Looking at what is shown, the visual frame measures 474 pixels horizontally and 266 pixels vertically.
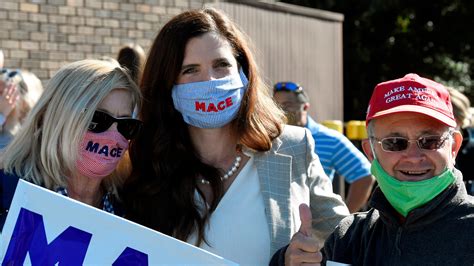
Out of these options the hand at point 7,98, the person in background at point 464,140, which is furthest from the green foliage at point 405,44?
the hand at point 7,98

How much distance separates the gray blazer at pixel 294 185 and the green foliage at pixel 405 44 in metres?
16.8

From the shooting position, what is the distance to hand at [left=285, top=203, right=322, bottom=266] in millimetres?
2586

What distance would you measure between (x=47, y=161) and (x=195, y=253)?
2.52ft

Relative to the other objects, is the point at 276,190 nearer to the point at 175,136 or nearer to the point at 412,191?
the point at 175,136

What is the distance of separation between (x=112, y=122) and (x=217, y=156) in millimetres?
454

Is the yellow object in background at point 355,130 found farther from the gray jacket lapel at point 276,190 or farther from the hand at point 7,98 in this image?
the gray jacket lapel at point 276,190

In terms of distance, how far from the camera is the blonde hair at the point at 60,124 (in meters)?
2.92

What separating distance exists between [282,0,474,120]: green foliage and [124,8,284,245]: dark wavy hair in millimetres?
16815

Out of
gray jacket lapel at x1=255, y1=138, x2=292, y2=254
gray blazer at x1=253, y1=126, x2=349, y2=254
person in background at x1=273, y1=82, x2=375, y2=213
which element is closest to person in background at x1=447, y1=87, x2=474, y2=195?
person in background at x1=273, y1=82, x2=375, y2=213

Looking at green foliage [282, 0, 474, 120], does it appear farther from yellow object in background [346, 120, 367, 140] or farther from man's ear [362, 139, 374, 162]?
man's ear [362, 139, 374, 162]

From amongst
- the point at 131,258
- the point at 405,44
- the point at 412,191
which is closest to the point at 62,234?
the point at 131,258

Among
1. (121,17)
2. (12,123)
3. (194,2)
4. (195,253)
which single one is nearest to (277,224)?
(195,253)

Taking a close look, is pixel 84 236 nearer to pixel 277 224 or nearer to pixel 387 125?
pixel 277 224

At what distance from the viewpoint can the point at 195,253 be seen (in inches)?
97.6
